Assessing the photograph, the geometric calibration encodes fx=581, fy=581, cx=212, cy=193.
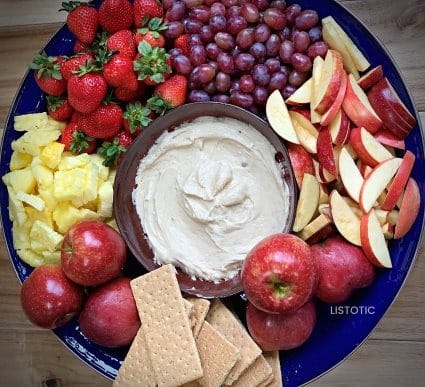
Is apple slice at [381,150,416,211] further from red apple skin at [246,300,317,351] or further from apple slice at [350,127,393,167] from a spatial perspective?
red apple skin at [246,300,317,351]

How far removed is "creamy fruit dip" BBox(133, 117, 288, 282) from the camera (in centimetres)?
133

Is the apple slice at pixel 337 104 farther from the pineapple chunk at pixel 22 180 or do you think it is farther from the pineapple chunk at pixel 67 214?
the pineapple chunk at pixel 22 180

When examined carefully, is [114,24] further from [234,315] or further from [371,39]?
[234,315]

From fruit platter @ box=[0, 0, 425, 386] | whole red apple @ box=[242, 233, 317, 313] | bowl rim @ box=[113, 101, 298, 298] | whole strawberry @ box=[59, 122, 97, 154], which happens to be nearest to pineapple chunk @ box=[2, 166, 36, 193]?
fruit platter @ box=[0, 0, 425, 386]

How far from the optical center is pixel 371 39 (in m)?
1.28

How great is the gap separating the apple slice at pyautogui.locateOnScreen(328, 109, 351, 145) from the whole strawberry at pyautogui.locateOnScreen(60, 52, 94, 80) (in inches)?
22.4

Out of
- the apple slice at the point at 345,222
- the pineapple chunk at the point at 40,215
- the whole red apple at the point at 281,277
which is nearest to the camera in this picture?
the whole red apple at the point at 281,277

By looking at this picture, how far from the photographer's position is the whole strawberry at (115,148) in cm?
136

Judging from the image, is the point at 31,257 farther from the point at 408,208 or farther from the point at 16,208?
the point at 408,208

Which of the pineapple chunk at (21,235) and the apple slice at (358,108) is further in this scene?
the pineapple chunk at (21,235)

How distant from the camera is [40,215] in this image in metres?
1.37

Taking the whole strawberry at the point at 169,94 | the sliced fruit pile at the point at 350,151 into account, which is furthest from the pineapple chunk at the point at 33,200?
the sliced fruit pile at the point at 350,151

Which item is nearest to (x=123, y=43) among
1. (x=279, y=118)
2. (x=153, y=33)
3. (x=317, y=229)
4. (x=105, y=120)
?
(x=153, y=33)

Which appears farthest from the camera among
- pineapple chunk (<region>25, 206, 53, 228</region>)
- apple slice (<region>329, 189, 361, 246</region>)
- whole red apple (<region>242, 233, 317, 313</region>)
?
pineapple chunk (<region>25, 206, 53, 228</region>)
